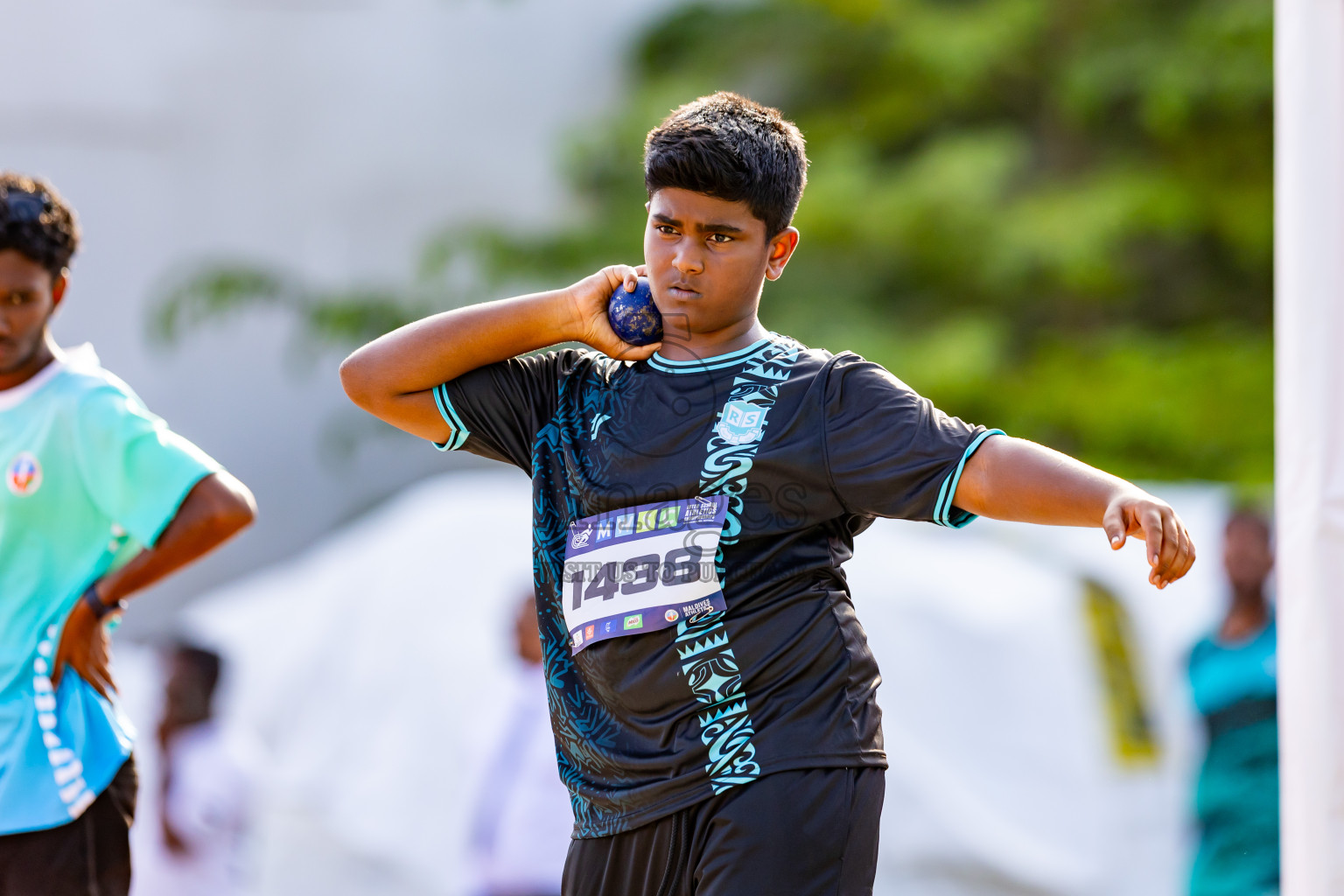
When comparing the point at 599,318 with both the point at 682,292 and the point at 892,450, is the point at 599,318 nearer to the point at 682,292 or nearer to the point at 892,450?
the point at 682,292

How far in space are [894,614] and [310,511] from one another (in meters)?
5.62

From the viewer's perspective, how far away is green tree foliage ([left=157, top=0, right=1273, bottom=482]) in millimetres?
8914

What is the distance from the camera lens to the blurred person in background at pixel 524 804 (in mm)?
5141

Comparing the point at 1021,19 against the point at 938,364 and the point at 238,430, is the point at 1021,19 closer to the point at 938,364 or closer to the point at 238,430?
the point at 938,364

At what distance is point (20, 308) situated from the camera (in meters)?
2.76

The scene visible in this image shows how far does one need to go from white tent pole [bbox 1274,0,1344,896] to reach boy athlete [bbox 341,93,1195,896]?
77cm

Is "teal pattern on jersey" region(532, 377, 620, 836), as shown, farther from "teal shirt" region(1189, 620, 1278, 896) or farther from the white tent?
the white tent

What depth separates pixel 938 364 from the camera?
865 centimetres

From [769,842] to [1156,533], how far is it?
0.70 m

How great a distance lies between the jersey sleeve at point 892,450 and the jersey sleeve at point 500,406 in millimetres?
518

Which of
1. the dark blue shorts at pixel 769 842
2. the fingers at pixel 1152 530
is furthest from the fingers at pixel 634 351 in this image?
the fingers at pixel 1152 530

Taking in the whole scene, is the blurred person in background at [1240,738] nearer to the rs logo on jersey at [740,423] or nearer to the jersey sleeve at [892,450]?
the jersey sleeve at [892,450]

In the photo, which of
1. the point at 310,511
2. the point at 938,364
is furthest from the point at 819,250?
the point at 310,511

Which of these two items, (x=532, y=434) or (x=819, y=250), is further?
(x=819, y=250)
